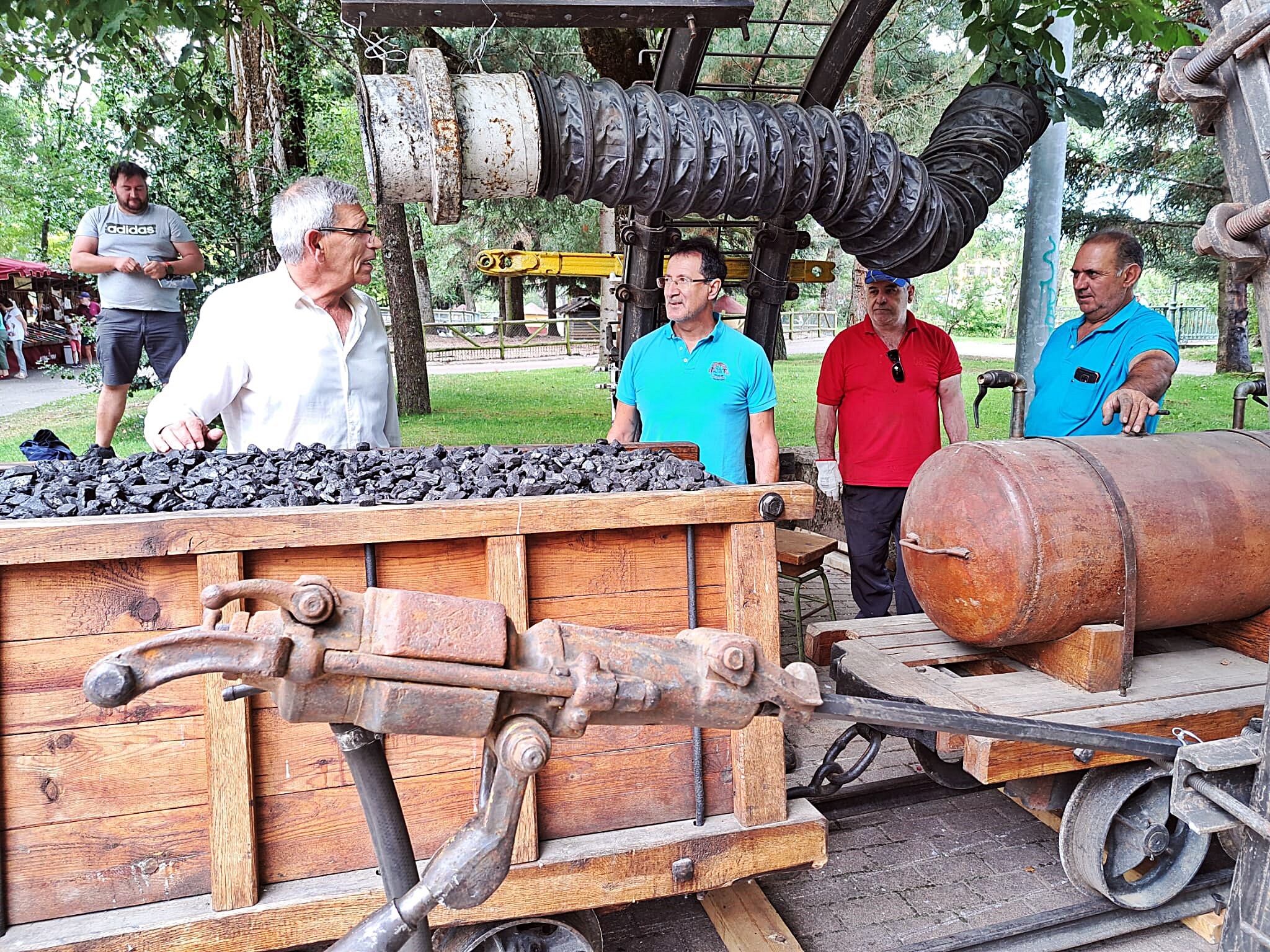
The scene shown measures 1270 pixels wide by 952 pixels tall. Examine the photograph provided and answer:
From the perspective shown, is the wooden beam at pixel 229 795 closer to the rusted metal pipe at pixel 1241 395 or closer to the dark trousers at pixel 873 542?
the dark trousers at pixel 873 542

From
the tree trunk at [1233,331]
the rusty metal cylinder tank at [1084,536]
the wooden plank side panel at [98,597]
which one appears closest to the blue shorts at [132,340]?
the wooden plank side panel at [98,597]

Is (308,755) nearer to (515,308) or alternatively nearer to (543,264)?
(543,264)

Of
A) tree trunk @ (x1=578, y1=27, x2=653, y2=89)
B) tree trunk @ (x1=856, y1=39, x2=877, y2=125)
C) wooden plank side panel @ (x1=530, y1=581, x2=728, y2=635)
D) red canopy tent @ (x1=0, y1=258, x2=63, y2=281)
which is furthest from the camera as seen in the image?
red canopy tent @ (x1=0, y1=258, x2=63, y2=281)

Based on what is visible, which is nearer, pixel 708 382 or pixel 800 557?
pixel 708 382

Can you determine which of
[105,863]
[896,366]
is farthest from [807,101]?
[105,863]

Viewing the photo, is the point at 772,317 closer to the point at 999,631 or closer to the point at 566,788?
the point at 999,631

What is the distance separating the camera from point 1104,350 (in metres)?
4.08

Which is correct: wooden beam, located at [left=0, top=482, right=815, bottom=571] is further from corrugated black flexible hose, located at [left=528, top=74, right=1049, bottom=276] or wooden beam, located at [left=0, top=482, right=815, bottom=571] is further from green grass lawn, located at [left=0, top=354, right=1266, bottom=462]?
green grass lawn, located at [left=0, top=354, right=1266, bottom=462]

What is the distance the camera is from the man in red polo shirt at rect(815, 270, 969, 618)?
472 cm

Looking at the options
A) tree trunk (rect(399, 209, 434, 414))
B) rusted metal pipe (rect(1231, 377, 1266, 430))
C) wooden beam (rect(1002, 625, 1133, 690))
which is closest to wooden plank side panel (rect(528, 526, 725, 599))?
wooden beam (rect(1002, 625, 1133, 690))

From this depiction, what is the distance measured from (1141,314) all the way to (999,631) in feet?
6.63

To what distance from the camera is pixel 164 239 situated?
6.39 m

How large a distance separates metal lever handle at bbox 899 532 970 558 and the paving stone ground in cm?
118

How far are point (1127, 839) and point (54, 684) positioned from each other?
9.92ft
